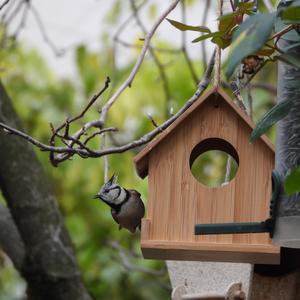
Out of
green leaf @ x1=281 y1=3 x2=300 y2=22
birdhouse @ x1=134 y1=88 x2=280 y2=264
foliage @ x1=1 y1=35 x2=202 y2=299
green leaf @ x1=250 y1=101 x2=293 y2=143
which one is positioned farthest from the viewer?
foliage @ x1=1 y1=35 x2=202 y2=299

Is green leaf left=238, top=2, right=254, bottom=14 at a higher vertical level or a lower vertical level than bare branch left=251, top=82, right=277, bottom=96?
lower

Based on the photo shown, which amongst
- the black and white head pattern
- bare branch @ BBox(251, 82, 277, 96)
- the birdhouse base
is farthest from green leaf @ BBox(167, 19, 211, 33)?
bare branch @ BBox(251, 82, 277, 96)

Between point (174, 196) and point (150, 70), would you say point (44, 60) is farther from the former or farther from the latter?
point (174, 196)

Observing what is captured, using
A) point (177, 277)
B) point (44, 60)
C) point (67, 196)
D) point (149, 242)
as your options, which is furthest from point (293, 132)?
point (44, 60)

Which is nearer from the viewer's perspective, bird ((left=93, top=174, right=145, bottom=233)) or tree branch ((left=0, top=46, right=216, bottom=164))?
tree branch ((left=0, top=46, right=216, bottom=164))

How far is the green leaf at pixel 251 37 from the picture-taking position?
1.92 metres

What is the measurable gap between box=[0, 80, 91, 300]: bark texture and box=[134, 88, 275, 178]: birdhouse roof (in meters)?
1.07

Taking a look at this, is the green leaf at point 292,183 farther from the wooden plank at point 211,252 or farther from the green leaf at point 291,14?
the wooden plank at point 211,252

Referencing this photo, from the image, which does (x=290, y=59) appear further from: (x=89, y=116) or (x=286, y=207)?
(x=89, y=116)

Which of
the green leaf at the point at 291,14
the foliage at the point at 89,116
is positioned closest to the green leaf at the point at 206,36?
the green leaf at the point at 291,14

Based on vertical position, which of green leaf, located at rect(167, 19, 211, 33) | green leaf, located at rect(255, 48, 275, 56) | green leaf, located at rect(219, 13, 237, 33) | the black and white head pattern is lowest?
the black and white head pattern

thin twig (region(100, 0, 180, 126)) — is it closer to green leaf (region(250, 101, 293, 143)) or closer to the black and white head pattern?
the black and white head pattern

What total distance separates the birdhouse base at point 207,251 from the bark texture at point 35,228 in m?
1.16

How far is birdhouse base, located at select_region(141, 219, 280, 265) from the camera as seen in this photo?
266cm
